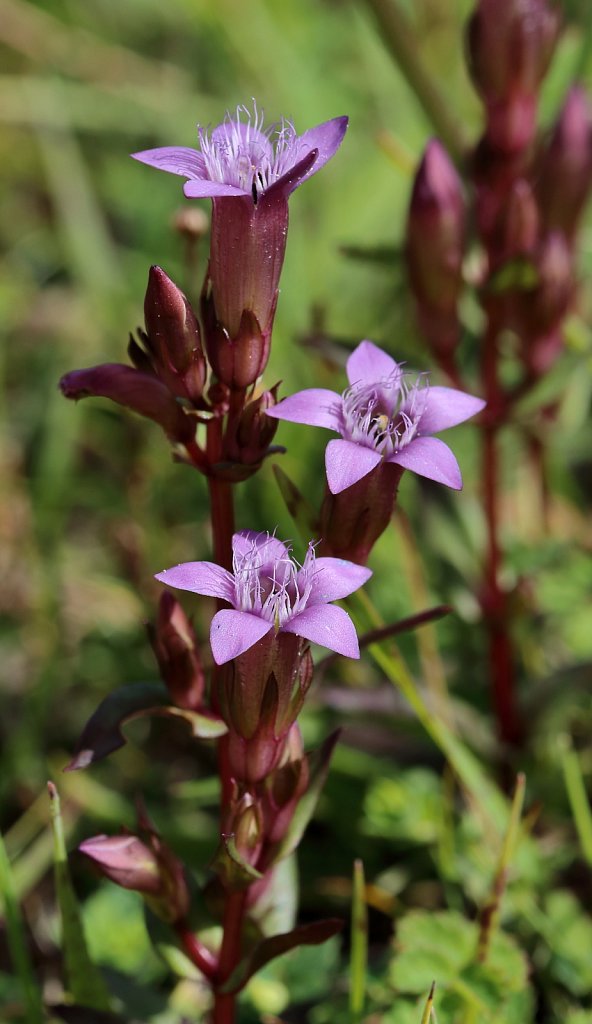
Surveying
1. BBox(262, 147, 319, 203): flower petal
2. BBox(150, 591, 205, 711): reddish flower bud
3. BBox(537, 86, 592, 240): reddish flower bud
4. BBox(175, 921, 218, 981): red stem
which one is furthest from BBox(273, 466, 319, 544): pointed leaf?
BBox(537, 86, 592, 240): reddish flower bud

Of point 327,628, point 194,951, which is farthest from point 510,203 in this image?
point 194,951

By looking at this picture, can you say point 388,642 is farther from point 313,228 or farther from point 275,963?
point 313,228

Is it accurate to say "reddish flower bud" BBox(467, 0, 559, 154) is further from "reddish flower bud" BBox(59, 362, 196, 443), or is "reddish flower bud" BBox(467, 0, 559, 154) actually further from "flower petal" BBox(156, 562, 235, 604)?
"flower petal" BBox(156, 562, 235, 604)

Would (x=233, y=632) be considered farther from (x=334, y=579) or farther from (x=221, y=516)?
(x=221, y=516)

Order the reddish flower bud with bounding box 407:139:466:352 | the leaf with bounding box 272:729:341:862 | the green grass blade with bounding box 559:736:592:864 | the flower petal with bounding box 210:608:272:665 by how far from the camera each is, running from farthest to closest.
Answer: the reddish flower bud with bounding box 407:139:466:352, the green grass blade with bounding box 559:736:592:864, the leaf with bounding box 272:729:341:862, the flower petal with bounding box 210:608:272:665

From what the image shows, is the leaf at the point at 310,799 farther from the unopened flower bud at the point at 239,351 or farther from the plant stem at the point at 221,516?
the unopened flower bud at the point at 239,351

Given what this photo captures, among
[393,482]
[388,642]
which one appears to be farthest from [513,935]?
[393,482]
